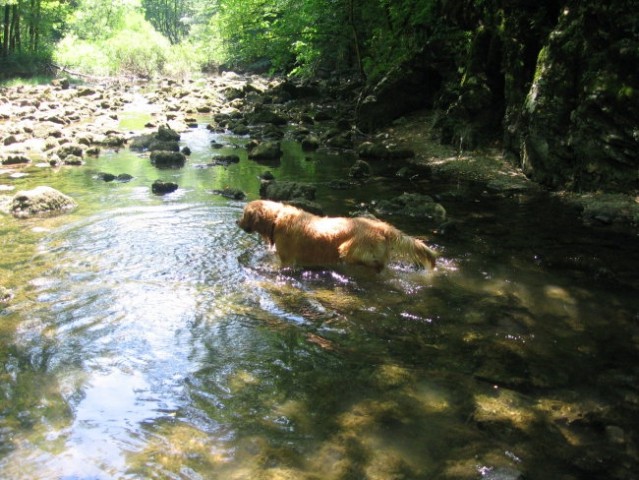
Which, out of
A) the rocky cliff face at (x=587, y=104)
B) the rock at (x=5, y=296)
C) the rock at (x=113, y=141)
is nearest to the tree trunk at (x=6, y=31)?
the rock at (x=113, y=141)

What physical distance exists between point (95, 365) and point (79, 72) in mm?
45474

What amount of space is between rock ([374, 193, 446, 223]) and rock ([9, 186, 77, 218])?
5.98m

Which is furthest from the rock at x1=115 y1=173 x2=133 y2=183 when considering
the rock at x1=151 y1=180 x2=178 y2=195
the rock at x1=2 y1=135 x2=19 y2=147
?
the rock at x1=2 y1=135 x2=19 y2=147

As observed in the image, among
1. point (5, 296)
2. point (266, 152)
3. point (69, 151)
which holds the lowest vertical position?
point (5, 296)

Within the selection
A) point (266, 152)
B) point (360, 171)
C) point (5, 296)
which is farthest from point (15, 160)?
point (5, 296)

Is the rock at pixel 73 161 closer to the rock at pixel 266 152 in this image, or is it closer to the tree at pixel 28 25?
the rock at pixel 266 152

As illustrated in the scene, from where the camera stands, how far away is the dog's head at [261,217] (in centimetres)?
723

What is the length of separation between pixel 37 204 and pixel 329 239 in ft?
19.8

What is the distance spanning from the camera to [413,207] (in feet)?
30.1

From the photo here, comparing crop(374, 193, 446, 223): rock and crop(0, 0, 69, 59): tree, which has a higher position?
crop(0, 0, 69, 59): tree

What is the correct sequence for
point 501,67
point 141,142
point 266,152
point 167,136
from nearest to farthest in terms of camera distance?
1. point 501,67
2. point 266,152
3. point 141,142
4. point 167,136

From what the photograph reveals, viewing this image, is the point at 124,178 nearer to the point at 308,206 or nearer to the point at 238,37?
the point at 308,206

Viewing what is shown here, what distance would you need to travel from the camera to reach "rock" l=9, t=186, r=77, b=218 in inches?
368

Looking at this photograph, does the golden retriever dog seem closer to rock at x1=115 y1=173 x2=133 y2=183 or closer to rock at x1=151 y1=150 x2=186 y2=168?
rock at x1=115 y1=173 x2=133 y2=183
